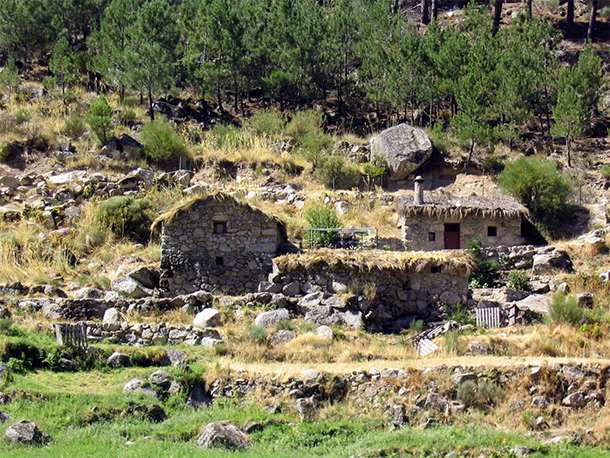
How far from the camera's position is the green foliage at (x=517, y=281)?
2244 centimetres

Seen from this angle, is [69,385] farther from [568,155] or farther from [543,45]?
[543,45]

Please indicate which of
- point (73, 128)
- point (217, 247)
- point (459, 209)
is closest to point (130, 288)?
point (217, 247)

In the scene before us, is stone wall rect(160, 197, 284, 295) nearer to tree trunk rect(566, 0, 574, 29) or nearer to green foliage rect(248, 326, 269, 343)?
green foliage rect(248, 326, 269, 343)

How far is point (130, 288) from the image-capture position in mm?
20422

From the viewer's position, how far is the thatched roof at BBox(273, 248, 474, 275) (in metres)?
20.4

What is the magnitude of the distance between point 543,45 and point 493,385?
104ft

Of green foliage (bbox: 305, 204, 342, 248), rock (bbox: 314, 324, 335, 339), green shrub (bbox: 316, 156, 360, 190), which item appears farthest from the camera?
→ green shrub (bbox: 316, 156, 360, 190)

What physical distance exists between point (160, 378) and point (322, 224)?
10.5 meters

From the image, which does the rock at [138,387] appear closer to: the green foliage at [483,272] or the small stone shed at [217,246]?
the small stone shed at [217,246]

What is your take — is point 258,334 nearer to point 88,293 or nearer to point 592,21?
point 88,293

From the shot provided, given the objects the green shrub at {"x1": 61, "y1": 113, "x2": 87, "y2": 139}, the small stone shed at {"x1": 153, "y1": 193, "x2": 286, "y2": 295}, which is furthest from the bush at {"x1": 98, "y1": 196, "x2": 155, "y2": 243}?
the green shrub at {"x1": 61, "y1": 113, "x2": 87, "y2": 139}

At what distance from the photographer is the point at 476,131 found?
1314 inches

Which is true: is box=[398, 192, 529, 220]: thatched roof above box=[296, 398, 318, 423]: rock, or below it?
above

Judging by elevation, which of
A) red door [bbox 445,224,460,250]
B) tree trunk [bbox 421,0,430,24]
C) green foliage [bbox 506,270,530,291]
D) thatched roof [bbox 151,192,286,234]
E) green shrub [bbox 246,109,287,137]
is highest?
tree trunk [bbox 421,0,430,24]
